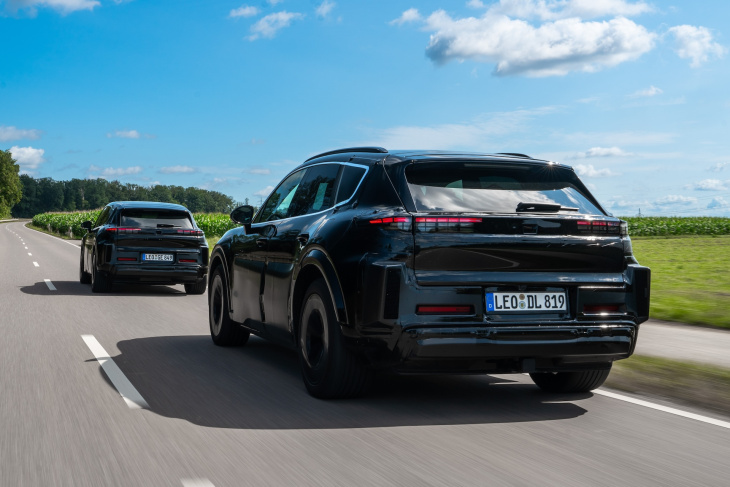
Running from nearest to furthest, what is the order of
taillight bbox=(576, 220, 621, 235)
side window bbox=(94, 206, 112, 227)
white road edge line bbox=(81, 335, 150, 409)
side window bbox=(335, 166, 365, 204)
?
taillight bbox=(576, 220, 621, 235), white road edge line bbox=(81, 335, 150, 409), side window bbox=(335, 166, 365, 204), side window bbox=(94, 206, 112, 227)

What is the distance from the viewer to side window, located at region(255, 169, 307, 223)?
22.7 feet

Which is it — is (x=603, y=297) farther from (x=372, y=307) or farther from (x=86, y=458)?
(x=86, y=458)

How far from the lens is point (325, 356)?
5465mm

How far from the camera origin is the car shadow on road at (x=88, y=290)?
46.1 feet

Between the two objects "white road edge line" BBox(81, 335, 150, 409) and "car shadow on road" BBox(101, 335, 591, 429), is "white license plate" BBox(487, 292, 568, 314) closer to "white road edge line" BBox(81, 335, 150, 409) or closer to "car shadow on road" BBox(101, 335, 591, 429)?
"car shadow on road" BBox(101, 335, 591, 429)

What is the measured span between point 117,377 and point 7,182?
187090 millimetres

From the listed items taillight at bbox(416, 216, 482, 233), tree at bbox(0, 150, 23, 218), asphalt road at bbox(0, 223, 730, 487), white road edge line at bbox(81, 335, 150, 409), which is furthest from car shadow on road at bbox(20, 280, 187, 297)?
tree at bbox(0, 150, 23, 218)

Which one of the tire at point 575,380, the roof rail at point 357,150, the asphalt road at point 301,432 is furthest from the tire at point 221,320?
the tire at point 575,380

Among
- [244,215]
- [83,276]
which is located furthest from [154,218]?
[244,215]

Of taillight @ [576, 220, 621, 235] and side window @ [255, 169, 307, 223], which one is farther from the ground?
side window @ [255, 169, 307, 223]

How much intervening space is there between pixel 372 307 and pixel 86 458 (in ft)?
5.91

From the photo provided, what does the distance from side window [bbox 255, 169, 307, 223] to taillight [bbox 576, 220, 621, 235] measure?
2.53 m

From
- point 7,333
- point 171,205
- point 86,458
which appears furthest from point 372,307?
point 171,205

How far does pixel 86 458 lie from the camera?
412cm
